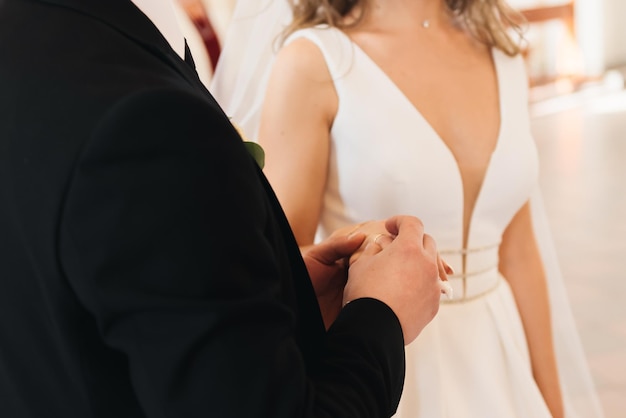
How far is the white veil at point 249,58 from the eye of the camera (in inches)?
65.8

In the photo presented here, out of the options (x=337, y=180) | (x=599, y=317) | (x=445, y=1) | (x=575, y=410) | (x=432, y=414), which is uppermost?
(x=445, y=1)

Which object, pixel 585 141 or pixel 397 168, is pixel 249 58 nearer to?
pixel 397 168

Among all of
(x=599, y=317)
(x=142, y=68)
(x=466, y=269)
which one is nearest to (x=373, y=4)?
(x=466, y=269)

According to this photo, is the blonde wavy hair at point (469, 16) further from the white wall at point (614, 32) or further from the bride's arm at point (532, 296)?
the white wall at point (614, 32)

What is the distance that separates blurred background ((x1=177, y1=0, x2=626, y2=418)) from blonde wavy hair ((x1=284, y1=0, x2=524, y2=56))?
0.33 feet

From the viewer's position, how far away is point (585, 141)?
739 cm

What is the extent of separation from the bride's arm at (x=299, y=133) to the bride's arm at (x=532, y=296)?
487mm

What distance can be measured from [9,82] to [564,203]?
5440 mm

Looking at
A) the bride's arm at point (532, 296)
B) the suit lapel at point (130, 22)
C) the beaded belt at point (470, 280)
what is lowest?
the bride's arm at point (532, 296)

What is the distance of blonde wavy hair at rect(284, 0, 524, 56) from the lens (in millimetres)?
1606

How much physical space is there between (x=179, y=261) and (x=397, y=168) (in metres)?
0.95

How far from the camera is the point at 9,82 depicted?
1.92 ft

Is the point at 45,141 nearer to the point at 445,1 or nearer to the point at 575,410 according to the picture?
the point at 445,1

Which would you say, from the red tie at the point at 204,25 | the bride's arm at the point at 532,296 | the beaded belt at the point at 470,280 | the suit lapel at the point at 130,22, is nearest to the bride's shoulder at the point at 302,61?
the beaded belt at the point at 470,280
